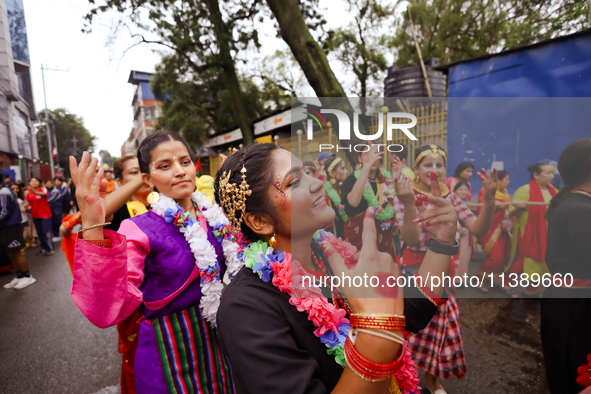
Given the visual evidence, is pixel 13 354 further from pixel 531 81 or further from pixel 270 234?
pixel 531 81

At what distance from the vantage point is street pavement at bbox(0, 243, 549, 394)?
2.76m

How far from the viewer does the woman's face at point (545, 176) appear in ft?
3.86

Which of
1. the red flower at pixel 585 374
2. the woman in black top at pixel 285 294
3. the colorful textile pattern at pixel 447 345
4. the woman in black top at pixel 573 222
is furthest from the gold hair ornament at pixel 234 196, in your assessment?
the colorful textile pattern at pixel 447 345

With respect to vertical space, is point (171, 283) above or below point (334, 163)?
below

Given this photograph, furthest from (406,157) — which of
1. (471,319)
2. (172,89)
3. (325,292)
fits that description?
(172,89)

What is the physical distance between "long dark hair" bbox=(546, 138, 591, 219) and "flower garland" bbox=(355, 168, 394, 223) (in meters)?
0.69

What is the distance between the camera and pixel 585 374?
1521 millimetres

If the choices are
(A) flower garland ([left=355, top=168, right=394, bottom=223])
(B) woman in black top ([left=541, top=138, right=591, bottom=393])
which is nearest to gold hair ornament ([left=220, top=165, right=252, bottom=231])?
(A) flower garland ([left=355, top=168, right=394, bottom=223])

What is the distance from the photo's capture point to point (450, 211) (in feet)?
2.94

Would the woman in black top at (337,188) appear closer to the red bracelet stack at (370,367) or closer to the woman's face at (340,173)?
the woman's face at (340,173)

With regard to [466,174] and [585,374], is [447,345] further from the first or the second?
[466,174]

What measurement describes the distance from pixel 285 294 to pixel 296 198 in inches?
12.6

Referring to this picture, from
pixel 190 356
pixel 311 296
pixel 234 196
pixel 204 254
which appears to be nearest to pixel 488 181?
pixel 311 296

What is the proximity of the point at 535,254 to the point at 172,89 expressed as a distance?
17.7 meters
